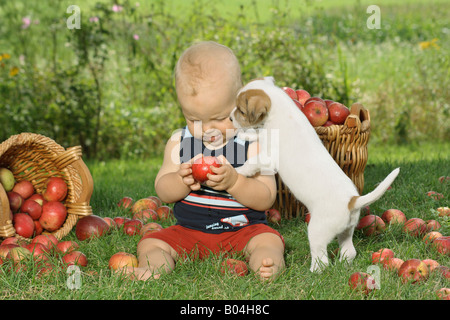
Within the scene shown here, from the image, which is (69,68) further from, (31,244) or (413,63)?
(413,63)

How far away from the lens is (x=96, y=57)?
6.52 metres

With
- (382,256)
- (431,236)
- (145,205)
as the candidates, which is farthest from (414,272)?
(145,205)

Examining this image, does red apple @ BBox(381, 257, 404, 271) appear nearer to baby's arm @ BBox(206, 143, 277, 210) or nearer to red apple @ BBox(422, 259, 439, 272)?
red apple @ BBox(422, 259, 439, 272)

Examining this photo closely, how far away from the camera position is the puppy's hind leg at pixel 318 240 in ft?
8.15

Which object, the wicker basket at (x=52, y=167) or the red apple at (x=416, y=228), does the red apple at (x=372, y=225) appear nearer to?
the red apple at (x=416, y=228)

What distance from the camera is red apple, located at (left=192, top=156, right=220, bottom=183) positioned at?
259 cm

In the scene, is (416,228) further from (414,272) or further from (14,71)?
(14,71)

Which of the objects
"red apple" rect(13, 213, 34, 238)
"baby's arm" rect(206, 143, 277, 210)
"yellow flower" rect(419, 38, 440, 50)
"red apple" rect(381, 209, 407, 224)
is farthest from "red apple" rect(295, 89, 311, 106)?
"yellow flower" rect(419, 38, 440, 50)

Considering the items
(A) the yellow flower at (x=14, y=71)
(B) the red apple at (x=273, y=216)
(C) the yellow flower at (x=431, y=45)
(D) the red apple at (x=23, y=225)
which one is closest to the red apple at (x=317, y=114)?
(B) the red apple at (x=273, y=216)

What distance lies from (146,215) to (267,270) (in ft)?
4.55

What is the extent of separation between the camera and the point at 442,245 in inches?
113

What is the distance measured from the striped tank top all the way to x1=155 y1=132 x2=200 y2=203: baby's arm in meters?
0.07

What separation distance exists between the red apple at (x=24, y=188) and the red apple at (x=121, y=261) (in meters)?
0.97

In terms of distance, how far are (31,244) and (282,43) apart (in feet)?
14.7
